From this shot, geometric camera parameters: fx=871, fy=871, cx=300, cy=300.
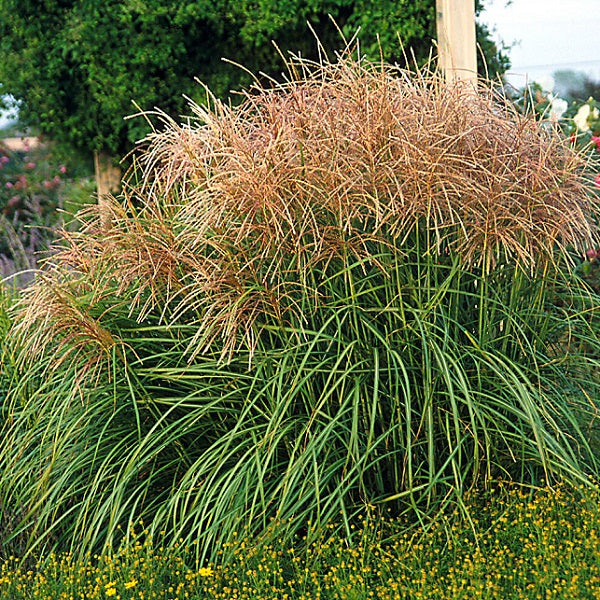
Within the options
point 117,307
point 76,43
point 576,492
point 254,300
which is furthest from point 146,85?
point 576,492

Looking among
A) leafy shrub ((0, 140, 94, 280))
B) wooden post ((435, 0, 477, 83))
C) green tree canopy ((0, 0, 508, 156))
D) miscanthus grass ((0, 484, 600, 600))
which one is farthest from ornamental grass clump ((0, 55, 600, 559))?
leafy shrub ((0, 140, 94, 280))

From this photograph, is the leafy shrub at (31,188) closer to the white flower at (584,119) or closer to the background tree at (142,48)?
the background tree at (142,48)

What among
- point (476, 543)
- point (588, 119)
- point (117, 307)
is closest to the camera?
point (476, 543)

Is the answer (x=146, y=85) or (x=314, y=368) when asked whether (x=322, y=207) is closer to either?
(x=314, y=368)

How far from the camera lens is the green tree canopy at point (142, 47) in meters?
6.15

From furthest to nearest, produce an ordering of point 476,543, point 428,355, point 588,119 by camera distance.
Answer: point 588,119, point 428,355, point 476,543

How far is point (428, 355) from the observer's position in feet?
10.5

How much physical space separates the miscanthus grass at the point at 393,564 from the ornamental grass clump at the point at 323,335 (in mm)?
115

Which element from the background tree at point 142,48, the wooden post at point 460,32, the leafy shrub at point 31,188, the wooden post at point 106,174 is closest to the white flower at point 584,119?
the background tree at point 142,48

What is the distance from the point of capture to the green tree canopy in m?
6.15

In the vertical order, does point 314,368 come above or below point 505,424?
above

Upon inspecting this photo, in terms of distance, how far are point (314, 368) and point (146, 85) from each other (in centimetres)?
389

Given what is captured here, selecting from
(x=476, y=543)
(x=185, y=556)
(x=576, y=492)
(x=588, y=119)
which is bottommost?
(x=588, y=119)

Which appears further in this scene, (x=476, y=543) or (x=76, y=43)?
(x=76, y=43)
